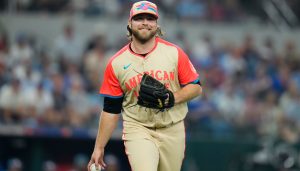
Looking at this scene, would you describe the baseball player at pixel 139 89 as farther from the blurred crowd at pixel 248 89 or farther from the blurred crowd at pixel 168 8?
the blurred crowd at pixel 168 8

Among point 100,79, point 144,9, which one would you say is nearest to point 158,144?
point 144,9

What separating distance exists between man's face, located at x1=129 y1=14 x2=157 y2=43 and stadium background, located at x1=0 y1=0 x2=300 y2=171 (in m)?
6.51

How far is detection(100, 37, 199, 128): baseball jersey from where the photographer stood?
24.5 feet

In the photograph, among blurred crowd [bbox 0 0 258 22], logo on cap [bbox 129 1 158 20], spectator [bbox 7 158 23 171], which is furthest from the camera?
blurred crowd [bbox 0 0 258 22]

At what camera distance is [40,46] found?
16.2 metres

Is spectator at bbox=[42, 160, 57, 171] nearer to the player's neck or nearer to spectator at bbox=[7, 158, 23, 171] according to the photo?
spectator at bbox=[7, 158, 23, 171]

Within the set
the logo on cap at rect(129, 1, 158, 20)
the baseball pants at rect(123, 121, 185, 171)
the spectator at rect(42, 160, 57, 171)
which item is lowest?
the spectator at rect(42, 160, 57, 171)

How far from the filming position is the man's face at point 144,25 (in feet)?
24.1

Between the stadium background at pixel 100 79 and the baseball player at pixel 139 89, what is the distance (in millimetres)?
6157

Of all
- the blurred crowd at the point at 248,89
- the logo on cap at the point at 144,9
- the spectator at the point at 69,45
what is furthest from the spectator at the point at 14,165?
the logo on cap at the point at 144,9

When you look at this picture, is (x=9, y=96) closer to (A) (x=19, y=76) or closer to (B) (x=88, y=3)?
(A) (x=19, y=76)

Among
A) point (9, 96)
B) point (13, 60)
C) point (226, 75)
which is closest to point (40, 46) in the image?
point (13, 60)

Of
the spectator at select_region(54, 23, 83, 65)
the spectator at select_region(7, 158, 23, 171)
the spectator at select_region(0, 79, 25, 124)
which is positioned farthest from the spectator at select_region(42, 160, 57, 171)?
the spectator at select_region(54, 23, 83, 65)

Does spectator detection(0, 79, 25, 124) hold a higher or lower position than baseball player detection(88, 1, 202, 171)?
lower
